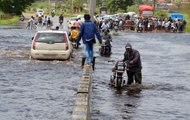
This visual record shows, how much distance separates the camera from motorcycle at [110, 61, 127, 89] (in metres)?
17.0

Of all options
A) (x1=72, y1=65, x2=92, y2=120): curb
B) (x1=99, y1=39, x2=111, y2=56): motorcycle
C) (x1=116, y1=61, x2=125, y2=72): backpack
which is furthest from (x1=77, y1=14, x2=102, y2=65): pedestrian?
(x1=99, y1=39, x2=111, y2=56): motorcycle

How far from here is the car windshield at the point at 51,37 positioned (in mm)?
24953

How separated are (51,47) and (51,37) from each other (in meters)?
0.55

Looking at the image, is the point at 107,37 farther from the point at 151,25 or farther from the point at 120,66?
the point at 151,25

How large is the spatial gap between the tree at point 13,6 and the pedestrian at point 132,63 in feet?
245

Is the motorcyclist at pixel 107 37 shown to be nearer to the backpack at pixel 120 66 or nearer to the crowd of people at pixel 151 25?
the backpack at pixel 120 66

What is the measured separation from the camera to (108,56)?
30391 mm

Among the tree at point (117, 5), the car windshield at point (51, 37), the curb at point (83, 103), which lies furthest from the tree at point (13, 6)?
the curb at point (83, 103)

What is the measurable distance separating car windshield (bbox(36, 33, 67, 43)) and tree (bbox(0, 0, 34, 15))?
218 feet

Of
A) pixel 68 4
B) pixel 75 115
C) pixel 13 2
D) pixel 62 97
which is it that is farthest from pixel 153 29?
pixel 68 4

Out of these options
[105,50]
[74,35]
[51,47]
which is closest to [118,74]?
[51,47]

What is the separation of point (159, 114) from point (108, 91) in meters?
3.63

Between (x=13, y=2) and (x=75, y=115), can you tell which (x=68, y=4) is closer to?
(x=13, y=2)

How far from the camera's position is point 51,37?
25.1 m
